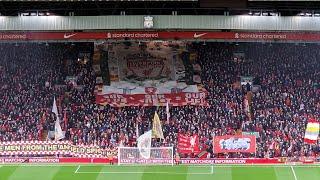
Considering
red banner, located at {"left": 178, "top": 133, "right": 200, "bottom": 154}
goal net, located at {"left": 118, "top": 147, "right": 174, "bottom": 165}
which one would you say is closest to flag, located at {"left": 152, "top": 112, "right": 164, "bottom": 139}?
goal net, located at {"left": 118, "top": 147, "right": 174, "bottom": 165}

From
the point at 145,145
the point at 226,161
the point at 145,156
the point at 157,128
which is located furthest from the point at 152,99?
the point at 226,161

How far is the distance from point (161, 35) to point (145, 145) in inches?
267

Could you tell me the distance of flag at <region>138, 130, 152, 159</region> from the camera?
38.5 metres

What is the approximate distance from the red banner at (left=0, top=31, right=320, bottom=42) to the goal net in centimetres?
683

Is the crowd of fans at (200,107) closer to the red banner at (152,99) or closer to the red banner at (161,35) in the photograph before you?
the red banner at (152,99)

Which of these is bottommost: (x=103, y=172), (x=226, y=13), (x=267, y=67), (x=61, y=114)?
(x=103, y=172)

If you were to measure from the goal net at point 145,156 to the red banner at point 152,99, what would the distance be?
5.16 m

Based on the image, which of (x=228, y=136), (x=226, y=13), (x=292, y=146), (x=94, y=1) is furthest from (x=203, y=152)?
(x=94, y=1)

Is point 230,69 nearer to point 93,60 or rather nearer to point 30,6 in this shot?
point 93,60

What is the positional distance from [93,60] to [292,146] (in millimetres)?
16482

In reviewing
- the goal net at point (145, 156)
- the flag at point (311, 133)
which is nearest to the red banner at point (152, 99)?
the goal net at point (145, 156)

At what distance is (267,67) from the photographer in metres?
46.3

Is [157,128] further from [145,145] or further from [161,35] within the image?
[161,35]

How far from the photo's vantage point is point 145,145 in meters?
38.6
